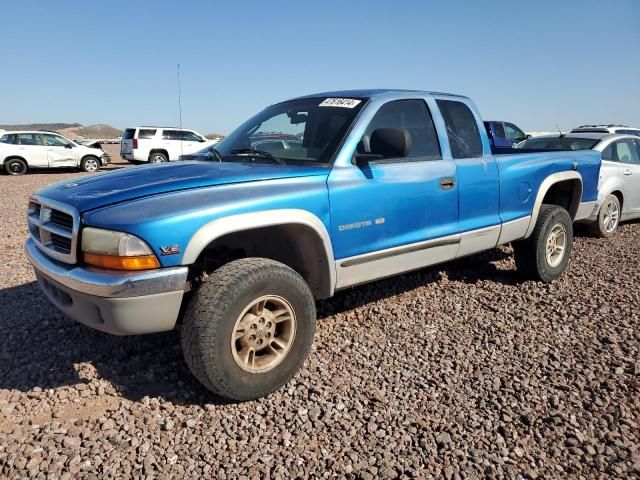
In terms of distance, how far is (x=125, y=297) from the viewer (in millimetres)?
2436

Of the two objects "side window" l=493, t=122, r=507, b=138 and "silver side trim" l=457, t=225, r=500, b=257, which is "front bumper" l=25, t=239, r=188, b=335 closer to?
"silver side trim" l=457, t=225, r=500, b=257

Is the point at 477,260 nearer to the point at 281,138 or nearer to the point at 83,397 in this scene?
the point at 281,138

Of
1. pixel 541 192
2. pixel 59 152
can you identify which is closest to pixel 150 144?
pixel 59 152

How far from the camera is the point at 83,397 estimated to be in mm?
2912

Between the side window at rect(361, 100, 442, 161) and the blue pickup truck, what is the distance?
0.01 metres

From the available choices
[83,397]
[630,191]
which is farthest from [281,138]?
[630,191]

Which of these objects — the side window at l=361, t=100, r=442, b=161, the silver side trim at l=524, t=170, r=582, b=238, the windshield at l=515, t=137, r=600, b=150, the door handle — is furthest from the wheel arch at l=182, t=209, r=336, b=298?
the windshield at l=515, t=137, r=600, b=150

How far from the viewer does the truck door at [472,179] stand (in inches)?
157

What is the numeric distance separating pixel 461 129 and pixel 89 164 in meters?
18.1

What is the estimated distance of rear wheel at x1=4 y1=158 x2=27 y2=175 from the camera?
17244 millimetres

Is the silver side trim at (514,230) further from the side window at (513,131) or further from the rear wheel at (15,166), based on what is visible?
the rear wheel at (15,166)

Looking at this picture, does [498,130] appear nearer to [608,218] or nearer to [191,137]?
[608,218]

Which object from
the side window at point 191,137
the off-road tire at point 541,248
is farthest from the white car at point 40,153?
the off-road tire at point 541,248

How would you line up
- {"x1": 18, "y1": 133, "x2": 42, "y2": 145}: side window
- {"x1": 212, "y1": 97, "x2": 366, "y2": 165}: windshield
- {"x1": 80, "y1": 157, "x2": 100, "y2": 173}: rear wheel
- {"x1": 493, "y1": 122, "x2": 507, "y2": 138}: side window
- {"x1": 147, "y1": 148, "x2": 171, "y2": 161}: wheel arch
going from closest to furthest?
{"x1": 212, "y1": 97, "x2": 366, "y2": 165}: windshield, {"x1": 493, "y1": 122, "x2": 507, "y2": 138}: side window, {"x1": 18, "y1": 133, "x2": 42, "y2": 145}: side window, {"x1": 80, "y1": 157, "x2": 100, "y2": 173}: rear wheel, {"x1": 147, "y1": 148, "x2": 171, "y2": 161}: wheel arch
